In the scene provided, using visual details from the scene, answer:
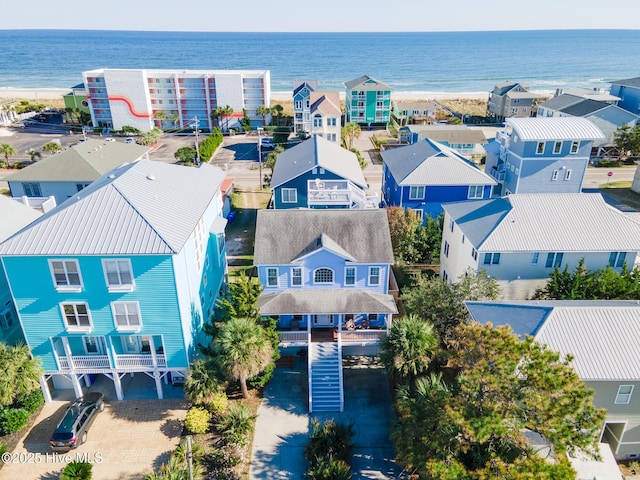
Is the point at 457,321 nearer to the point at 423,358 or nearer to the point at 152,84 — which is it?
the point at 423,358

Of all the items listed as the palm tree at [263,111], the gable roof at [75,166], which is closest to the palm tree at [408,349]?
the gable roof at [75,166]

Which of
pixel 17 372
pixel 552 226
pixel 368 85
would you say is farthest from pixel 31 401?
pixel 368 85

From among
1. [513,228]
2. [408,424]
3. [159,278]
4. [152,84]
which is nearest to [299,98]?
[152,84]

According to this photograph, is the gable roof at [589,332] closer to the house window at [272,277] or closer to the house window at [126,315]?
the house window at [272,277]

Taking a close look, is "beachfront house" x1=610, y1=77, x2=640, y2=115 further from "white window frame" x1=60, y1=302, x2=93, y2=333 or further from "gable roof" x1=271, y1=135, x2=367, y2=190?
"white window frame" x1=60, y1=302, x2=93, y2=333

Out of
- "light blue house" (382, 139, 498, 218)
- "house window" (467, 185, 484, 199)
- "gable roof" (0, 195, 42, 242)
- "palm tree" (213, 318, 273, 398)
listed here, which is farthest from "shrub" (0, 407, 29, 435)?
"house window" (467, 185, 484, 199)

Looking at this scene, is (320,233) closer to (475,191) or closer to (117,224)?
(117,224)
